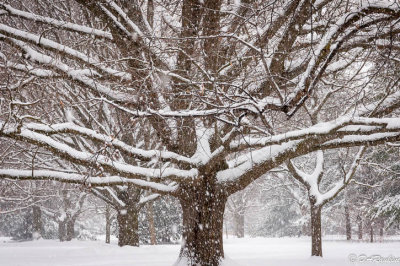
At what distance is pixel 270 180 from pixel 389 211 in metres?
12.2

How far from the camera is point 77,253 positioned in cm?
1070

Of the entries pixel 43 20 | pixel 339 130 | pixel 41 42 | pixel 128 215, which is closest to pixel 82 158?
pixel 41 42

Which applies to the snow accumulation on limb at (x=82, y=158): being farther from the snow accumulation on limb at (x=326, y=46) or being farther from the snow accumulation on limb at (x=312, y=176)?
the snow accumulation on limb at (x=312, y=176)

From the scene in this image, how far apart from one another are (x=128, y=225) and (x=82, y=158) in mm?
6590

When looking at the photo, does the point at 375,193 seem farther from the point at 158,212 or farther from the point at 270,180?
the point at 158,212

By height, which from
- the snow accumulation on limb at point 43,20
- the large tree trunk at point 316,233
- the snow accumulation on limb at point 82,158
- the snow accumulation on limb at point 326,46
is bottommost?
the large tree trunk at point 316,233

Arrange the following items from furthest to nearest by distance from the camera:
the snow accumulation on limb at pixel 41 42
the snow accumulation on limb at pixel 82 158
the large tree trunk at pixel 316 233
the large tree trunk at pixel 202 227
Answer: the large tree trunk at pixel 316 233 → the large tree trunk at pixel 202 227 → the snow accumulation on limb at pixel 41 42 → the snow accumulation on limb at pixel 82 158

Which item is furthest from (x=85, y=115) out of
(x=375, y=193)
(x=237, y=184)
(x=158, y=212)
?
(x=375, y=193)

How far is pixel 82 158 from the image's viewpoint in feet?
16.5

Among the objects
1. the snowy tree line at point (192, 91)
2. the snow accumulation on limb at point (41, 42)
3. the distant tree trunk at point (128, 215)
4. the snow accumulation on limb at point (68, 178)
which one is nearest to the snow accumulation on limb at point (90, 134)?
the snowy tree line at point (192, 91)

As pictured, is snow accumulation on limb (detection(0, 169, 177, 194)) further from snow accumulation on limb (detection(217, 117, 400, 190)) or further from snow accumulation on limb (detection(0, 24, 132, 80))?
snow accumulation on limb (detection(0, 24, 132, 80))

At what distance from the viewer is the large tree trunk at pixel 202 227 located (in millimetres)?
5703

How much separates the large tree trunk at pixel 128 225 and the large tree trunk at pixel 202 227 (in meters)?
5.32

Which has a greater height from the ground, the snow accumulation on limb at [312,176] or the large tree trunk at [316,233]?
the snow accumulation on limb at [312,176]
